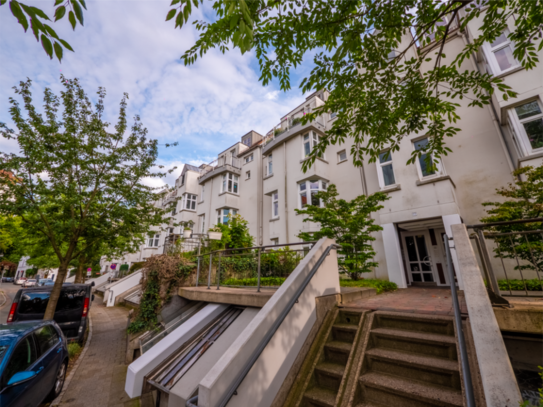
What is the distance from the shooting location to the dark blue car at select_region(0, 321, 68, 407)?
3.80 m

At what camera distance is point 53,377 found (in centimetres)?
532

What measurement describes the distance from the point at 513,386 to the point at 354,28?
495 centimetres

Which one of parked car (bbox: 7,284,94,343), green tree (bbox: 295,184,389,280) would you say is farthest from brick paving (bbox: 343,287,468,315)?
parked car (bbox: 7,284,94,343)

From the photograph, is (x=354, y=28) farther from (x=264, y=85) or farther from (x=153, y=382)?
(x=153, y=382)

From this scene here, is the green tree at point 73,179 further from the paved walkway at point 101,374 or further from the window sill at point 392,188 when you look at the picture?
the window sill at point 392,188

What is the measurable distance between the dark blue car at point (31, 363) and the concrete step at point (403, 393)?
5.13 m

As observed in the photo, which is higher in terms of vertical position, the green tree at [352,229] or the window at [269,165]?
the window at [269,165]

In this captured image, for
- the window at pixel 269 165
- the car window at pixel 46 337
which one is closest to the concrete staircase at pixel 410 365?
the car window at pixel 46 337

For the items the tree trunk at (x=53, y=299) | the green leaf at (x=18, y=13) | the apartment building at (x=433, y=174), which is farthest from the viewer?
the apartment building at (x=433, y=174)

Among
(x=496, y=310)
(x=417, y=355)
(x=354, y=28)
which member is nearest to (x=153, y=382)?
(x=417, y=355)

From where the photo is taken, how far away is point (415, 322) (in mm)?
3840

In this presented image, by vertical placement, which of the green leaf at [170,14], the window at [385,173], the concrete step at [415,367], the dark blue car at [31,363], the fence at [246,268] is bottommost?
the dark blue car at [31,363]

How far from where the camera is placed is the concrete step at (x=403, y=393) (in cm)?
266

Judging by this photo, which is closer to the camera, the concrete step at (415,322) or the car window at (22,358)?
the concrete step at (415,322)
